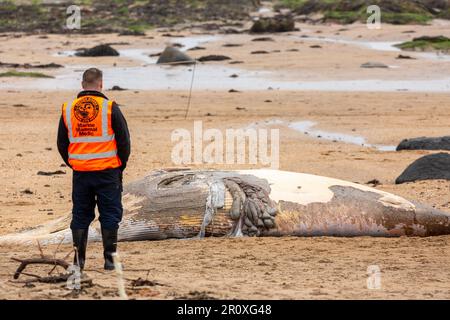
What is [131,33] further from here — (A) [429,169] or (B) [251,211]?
(B) [251,211]

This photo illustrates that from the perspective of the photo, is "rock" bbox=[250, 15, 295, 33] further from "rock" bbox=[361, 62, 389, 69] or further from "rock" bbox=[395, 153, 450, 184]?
"rock" bbox=[395, 153, 450, 184]

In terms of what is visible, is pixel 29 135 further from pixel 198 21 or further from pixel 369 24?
pixel 198 21

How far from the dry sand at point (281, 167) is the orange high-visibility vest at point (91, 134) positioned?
75 cm

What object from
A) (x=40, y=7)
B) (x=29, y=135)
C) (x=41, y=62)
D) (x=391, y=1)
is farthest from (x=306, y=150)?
(x=40, y=7)

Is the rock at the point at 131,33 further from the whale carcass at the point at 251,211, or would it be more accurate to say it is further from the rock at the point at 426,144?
the whale carcass at the point at 251,211

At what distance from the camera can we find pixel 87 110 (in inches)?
267

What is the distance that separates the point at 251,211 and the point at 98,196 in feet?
6.17

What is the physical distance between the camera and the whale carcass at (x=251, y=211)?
838 cm

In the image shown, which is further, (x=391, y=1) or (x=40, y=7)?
(x=40, y=7)

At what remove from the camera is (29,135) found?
1662 centimetres

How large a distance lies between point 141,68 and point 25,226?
21438mm

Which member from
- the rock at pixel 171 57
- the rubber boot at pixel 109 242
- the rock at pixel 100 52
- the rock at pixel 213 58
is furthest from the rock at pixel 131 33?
the rubber boot at pixel 109 242

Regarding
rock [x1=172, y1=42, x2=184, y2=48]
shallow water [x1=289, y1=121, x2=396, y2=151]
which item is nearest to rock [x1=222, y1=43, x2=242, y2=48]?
rock [x1=172, y1=42, x2=184, y2=48]

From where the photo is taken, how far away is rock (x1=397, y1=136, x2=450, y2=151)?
47.6 ft
